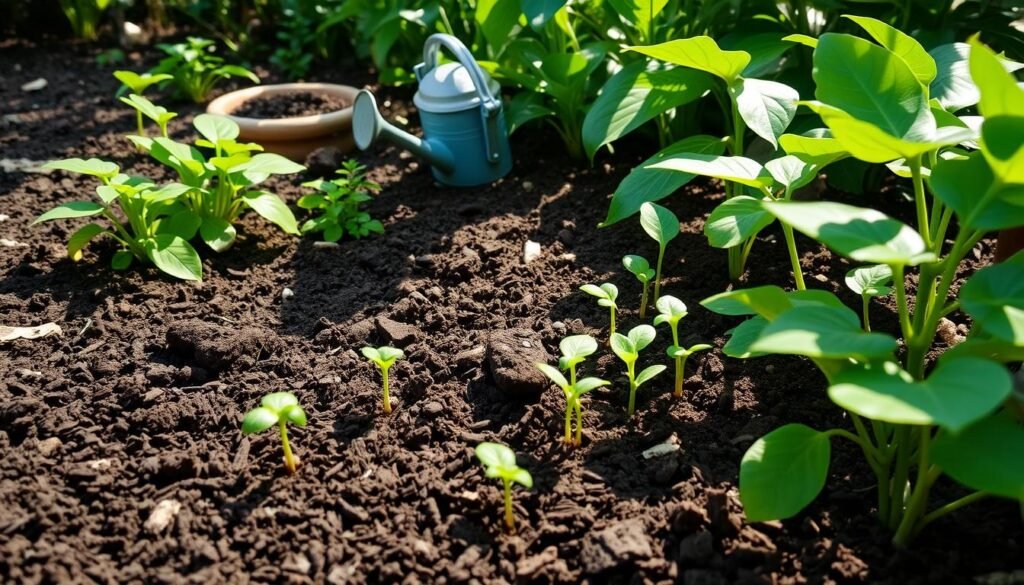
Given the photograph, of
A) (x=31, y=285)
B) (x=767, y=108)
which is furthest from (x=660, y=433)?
(x=31, y=285)

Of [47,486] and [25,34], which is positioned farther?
[25,34]

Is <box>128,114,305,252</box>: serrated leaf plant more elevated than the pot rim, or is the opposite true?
<box>128,114,305,252</box>: serrated leaf plant

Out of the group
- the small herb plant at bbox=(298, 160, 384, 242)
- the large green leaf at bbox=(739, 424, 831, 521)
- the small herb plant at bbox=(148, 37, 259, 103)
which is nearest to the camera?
the large green leaf at bbox=(739, 424, 831, 521)

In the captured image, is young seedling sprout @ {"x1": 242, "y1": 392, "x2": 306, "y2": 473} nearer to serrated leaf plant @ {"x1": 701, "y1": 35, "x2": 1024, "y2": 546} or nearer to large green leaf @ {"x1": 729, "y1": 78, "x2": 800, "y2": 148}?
serrated leaf plant @ {"x1": 701, "y1": 35, "x2": 1024, "y2": 546}

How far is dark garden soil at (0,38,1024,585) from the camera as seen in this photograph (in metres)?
1.38

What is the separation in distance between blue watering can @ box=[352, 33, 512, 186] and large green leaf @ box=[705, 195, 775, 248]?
43.2 inches

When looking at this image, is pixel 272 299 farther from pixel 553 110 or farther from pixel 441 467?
pixel 553 110

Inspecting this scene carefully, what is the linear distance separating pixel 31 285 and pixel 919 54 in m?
2.09

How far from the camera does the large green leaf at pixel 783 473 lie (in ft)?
4.24

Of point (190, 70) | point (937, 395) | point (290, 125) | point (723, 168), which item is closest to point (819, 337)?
point (937, 395)

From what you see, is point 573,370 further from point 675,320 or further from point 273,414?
point 273,414

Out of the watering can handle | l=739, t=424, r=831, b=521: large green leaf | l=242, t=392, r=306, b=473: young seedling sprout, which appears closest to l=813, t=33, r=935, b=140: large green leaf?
l=739, t=424, r=831, b=521: large green leaf

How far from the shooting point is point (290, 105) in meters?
3.21

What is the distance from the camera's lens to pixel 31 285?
219 centimetres
